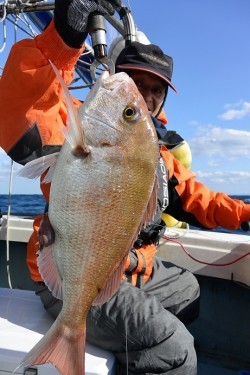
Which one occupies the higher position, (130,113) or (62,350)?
(130,113)

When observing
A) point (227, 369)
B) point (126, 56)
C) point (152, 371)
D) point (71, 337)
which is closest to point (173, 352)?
point (152, 371)

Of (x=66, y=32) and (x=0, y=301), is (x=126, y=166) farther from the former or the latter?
(x=0, y=301)

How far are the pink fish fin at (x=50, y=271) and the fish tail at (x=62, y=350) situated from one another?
0.15 meters

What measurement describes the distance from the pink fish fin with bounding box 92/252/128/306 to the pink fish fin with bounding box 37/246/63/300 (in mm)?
160

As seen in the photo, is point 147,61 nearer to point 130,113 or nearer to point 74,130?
point 130,113

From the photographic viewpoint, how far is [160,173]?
296 centimetres

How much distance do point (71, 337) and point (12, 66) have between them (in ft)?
4.44

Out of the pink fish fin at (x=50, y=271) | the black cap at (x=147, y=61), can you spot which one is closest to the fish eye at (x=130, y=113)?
the pink fish fin at (x=50, y=271)

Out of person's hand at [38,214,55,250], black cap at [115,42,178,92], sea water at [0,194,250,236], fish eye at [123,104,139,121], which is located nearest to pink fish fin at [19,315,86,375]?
person's hand at [38,214,55,250]

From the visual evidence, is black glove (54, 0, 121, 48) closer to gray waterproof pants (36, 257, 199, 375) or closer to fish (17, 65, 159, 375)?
fish (17, 65, 159, 375)

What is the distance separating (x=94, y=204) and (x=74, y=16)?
871 millimetres

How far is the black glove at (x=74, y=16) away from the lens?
1696mm

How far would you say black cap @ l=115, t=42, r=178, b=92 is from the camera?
288 cm

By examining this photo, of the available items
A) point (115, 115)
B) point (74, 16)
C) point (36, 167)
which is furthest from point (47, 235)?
point (74, 16)
